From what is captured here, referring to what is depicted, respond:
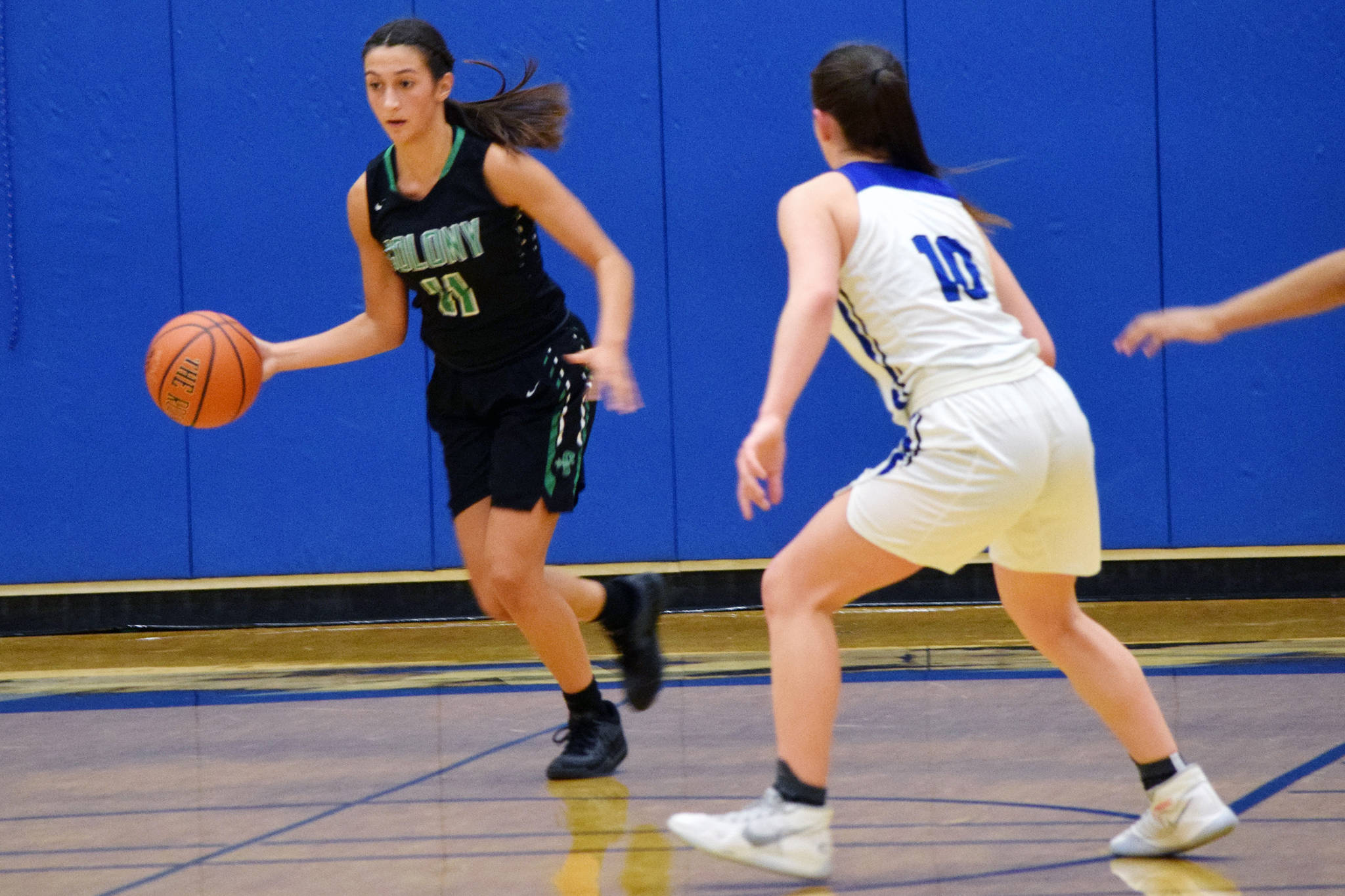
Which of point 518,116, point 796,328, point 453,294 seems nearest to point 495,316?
point 453,294

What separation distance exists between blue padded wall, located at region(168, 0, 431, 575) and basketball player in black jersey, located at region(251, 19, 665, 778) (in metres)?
3.17

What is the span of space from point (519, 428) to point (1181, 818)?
1.66 m

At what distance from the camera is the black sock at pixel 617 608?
380 centimetres

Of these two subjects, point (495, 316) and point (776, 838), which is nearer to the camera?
point (776, 838)

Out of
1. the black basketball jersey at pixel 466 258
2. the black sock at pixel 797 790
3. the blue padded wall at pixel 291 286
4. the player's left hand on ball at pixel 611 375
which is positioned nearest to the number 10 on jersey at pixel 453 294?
the black basketball jersey at pixel 466 258

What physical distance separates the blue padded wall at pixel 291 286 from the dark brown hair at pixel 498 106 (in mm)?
3266

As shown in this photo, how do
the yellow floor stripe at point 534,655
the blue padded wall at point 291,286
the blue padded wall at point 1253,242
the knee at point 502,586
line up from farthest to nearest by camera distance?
the blue padded wall at point 291,286 < the blue padded wall at point 1253,242 < the yellow floor stripe at point 534,655 < the knee at point 502,586

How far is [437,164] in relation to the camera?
3.47 meters

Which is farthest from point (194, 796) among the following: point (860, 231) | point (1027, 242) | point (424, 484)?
point (1027, 242)

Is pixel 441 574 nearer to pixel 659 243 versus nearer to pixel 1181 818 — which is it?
pixel 659 243

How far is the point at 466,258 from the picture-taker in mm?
3428

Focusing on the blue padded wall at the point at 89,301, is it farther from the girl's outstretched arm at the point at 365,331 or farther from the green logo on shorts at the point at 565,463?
the green logo on shorts at the point at 565,463

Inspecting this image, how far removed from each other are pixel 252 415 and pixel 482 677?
2539 mm

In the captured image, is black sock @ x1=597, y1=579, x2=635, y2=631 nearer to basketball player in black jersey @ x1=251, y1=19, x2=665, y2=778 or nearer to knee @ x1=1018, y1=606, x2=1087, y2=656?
basketball player in black jersey @ x1=251, y1=19, x2=665, y2=778
